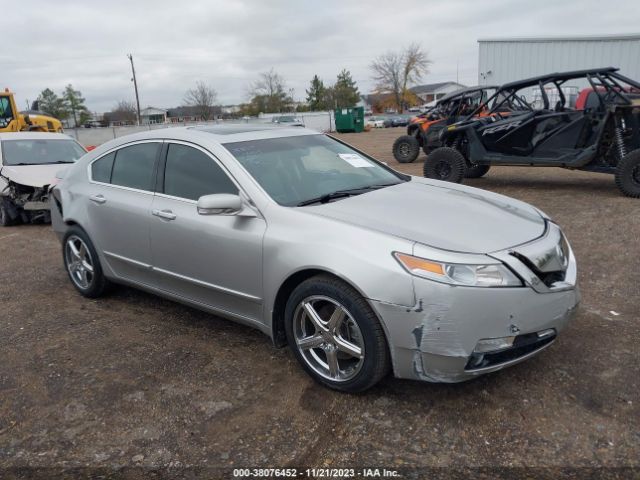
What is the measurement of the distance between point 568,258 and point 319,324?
1.54 metres

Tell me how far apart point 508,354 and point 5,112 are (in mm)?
17808

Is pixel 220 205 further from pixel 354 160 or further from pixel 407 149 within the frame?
pixel 407 149

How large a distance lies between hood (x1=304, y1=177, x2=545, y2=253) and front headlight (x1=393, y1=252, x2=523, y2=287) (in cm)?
11

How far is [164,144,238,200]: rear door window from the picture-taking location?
3.61m

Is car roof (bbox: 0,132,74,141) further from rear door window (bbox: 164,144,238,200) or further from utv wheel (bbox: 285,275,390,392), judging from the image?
utv wheel (bbox: 285,275,390,392)

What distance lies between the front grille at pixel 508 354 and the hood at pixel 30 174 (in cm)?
762

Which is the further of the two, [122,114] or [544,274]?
[122,114]

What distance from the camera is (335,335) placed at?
9.86ft

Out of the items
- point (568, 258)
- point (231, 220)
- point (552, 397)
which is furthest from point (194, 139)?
point (552, 397)

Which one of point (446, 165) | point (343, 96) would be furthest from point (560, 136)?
point (343, 96)

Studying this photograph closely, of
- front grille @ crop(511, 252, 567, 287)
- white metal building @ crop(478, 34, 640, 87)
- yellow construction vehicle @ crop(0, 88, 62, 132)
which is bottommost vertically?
front grille @ crop(511, 252, 567, 287)

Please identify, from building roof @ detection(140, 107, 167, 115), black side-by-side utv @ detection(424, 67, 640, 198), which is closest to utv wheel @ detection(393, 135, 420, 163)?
black side-by-side utv @ detection(424, 67, 640, 198)

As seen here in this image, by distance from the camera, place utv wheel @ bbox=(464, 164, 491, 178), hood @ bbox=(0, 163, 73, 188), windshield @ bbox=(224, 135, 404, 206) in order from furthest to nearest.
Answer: utv wheel @ bbox=(464, 164, 491, 178)
hood @ bbox=(0, 163, 73, 188)
windshield @ bbox=(224, 135, 404, 206)

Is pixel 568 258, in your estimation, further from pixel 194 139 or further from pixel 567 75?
pixel 567 75
